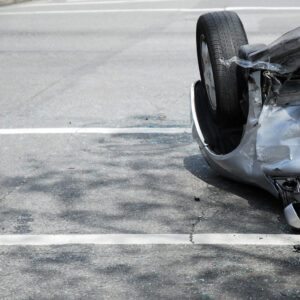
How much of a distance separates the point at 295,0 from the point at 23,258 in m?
15.6

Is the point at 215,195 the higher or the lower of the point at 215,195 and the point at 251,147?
the lower

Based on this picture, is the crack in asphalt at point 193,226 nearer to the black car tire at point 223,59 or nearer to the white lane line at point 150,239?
the white lane line at point 150,239

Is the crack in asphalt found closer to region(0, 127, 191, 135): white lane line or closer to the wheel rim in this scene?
the wheel rim

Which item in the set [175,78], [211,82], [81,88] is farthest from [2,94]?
[211,82]

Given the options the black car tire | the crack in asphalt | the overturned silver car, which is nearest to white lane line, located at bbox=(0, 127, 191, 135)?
the overturned silver car

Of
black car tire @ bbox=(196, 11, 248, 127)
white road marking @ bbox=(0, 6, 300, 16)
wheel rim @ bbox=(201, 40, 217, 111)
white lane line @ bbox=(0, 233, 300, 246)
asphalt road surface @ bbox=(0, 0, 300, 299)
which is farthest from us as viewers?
white road marking @ bbox=(0, 6, 300, 16)

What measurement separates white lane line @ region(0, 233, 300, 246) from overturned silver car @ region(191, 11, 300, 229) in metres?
0.18

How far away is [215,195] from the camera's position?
17.2 ft

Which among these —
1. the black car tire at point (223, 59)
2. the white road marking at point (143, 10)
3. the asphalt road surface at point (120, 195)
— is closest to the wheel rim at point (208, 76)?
the black car tire at point (223, 59)

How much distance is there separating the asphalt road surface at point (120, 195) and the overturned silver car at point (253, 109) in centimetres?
27

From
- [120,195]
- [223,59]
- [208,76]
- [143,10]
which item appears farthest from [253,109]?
[143,10]

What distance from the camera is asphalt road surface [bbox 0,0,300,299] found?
3.88 metres

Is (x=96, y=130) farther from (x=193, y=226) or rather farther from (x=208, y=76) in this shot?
(x=193, y=226)

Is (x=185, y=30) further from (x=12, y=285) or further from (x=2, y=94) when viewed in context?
(x=12, y=285)
